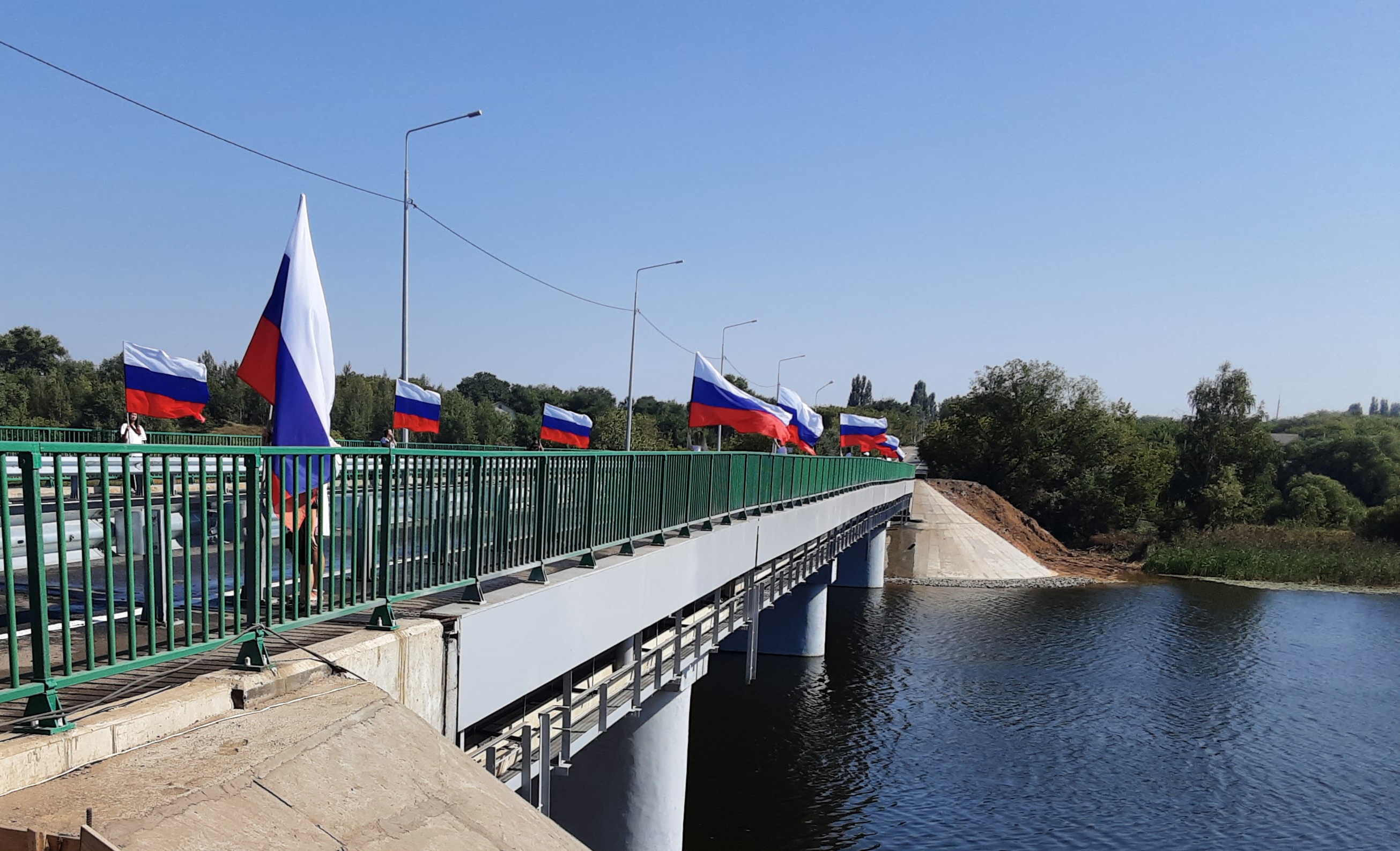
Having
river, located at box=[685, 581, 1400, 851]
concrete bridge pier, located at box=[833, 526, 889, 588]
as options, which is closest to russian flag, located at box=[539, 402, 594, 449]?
river, located at box=[685, 581, 1400, 851]

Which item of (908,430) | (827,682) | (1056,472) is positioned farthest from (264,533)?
(908,430)

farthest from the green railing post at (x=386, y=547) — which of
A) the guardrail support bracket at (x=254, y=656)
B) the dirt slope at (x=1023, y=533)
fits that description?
the dirt slope at (x=1023, y=533)

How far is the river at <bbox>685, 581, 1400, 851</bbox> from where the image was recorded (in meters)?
18.4

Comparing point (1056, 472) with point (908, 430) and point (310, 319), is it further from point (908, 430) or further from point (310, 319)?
point (908, 430)

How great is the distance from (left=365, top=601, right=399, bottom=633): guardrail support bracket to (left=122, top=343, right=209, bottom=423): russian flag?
1530 cm

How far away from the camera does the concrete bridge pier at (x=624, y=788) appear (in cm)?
1461

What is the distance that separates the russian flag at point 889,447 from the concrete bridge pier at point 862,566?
368 inches

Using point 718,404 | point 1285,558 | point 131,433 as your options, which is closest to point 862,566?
point 1285,558

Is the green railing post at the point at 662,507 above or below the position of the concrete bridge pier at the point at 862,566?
above

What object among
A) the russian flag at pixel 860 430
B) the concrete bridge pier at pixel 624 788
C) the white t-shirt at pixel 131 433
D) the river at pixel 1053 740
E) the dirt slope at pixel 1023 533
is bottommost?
the dirt slope at pixel 1023 533

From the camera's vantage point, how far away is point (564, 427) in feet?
100

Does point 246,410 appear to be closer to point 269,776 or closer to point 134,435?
point 134,435

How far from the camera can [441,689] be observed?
22.8 feet

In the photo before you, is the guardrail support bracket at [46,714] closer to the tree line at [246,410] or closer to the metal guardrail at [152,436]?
the metal guardrail at [152,436]
